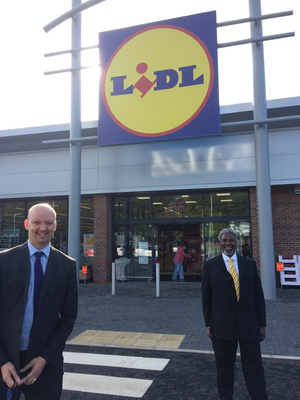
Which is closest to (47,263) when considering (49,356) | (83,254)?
(49,356)

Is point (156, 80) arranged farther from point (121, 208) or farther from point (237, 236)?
point (237, 236)

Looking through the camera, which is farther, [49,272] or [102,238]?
[102,238]

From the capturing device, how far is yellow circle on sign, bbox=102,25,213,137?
1084 centimetres

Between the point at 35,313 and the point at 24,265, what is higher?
the point at 24,265

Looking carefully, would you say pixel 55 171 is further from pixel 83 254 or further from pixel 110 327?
pixel 110 327

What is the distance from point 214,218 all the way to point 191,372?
383 inches

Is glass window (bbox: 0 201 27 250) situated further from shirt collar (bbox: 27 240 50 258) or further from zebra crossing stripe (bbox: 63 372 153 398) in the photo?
shirt collar (bbox: 27 240 50 258)

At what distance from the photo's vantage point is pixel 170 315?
8.78 metres

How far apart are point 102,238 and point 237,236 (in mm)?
5760

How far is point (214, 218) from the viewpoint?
47.0 ft

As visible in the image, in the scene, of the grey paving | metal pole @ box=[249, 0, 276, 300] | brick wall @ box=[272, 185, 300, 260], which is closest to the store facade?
brick wall @ box=[272, 185, 300, 260]

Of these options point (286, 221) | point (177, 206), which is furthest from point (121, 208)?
point (286, 221)

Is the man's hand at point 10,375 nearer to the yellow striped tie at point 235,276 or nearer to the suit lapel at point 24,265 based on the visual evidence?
the suit lapel at point 24,265

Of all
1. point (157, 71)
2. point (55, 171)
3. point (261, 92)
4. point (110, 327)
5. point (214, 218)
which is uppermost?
point (157, 71)
